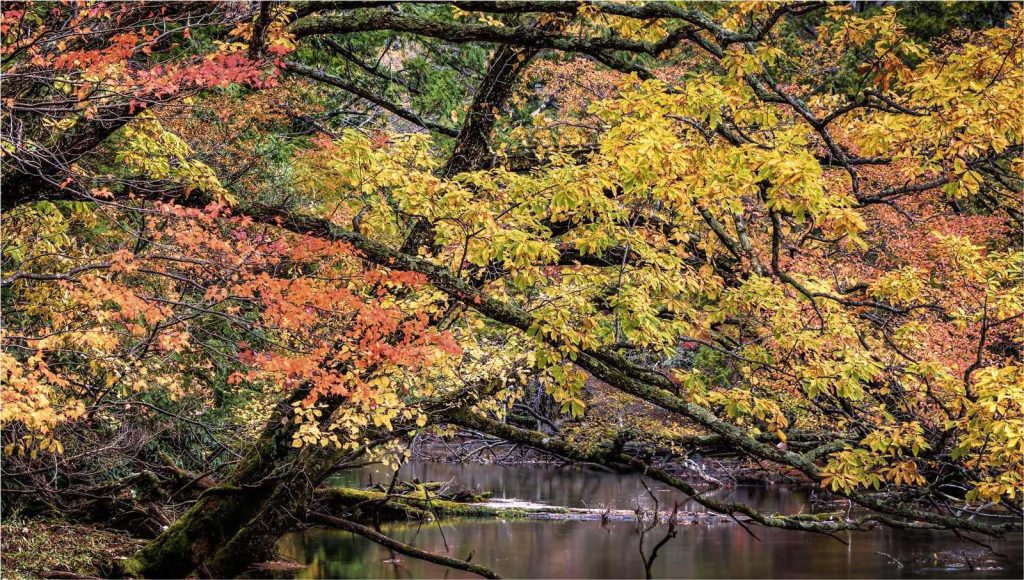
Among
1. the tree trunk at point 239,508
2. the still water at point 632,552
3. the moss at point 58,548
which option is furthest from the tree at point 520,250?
the still water at point 632,552

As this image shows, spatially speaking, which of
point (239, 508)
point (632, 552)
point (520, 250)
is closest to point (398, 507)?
point (632, 552)

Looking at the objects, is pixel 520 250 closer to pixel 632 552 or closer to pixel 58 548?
pixel 58 548

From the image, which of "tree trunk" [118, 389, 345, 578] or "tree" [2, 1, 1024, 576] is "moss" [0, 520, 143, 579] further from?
"tree" [2, 1, 1024, 576]

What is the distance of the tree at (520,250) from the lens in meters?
7.00

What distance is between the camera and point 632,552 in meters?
16.9

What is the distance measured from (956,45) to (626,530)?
12391 millimetres

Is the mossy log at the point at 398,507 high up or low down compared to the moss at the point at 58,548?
up

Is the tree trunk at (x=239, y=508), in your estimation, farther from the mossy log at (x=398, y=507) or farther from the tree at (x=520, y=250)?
the mossy log at (x=398, y=507)

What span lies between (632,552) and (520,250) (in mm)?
11323

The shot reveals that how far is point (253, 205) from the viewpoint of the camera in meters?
7.91

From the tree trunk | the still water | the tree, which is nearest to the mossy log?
the still water

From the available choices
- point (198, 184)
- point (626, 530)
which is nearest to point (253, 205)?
point (198, 184)

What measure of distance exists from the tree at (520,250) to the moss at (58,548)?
65 cm

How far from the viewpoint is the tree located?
7.00 m
